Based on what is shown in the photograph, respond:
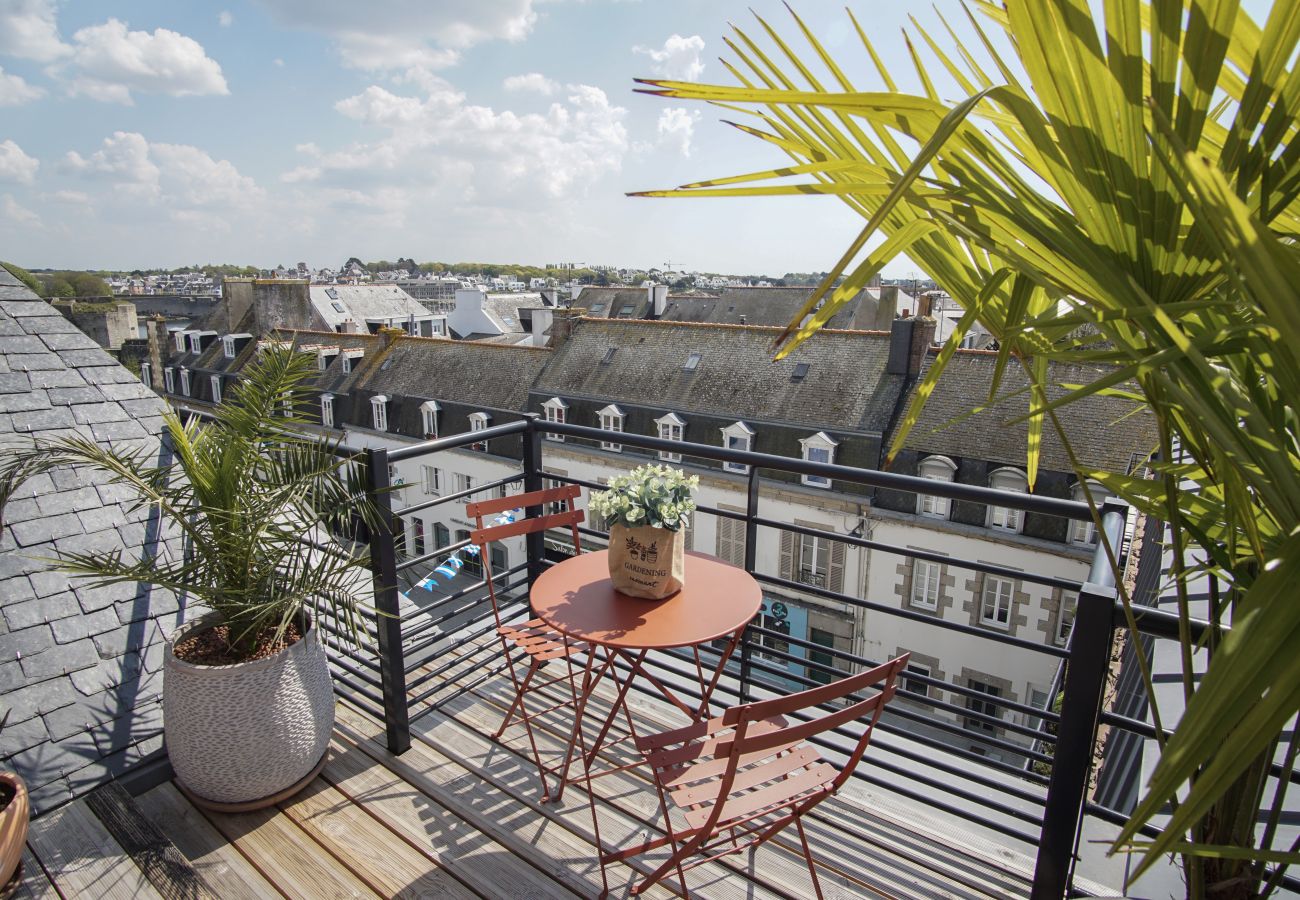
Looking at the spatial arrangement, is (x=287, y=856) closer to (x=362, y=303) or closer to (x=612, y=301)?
(x=612, y=301)

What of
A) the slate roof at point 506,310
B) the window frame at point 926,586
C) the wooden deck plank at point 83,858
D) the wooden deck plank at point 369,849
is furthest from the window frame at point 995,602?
the slate roof at point 506,310

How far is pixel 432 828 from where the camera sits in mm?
2305

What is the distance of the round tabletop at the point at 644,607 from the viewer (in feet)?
6.86

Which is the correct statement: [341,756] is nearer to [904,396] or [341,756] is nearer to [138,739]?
[138,739]

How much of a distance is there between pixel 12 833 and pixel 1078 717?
8.41 feet

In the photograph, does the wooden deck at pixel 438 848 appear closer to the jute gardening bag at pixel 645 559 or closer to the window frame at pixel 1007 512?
the jute gardening bag at pixel 645 559

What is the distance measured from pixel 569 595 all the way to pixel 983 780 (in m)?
1.37

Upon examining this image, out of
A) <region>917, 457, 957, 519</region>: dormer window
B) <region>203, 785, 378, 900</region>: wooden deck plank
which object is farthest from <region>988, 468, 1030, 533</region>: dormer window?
<region>203, 785, 378, 900</region>: wooden deck plank

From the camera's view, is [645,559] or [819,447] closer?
[645,559]

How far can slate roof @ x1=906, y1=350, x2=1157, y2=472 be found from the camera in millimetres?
13500

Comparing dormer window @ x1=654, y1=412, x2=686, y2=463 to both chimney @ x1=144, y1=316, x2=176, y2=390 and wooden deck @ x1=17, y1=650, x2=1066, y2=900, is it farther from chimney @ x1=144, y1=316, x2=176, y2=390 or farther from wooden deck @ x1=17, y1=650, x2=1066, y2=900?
chimney @ x1=144, y1=316, x2=176, y2=390

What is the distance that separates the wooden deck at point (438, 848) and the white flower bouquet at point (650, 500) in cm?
99

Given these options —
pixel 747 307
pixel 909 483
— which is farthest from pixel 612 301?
pixel 909 483

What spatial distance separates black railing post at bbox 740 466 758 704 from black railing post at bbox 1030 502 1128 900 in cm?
101
